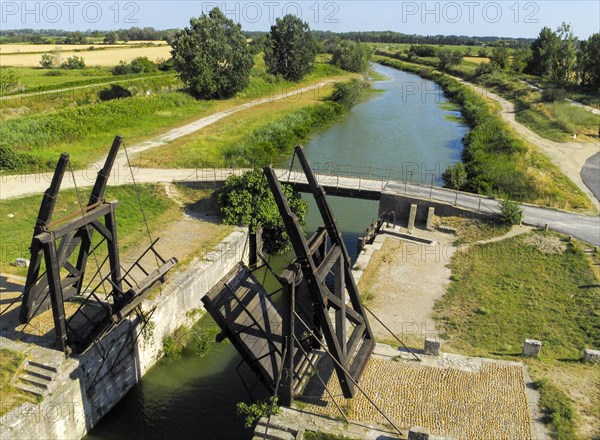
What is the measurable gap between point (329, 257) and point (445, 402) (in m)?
4.39

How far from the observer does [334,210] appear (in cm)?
2848

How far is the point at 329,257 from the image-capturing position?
11992mm

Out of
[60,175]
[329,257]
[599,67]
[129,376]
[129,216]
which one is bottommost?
[129,376]

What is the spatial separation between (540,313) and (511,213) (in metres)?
6.88

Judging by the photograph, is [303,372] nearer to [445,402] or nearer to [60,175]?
[445,402]

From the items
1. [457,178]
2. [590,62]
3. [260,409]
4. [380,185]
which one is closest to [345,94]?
[590,62]

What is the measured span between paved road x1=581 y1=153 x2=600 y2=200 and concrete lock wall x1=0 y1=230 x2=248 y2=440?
23584 mm

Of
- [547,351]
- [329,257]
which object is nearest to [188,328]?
[329,257]

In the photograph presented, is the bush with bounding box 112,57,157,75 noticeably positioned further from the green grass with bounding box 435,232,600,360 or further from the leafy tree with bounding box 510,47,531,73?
the leafy tree with bounding box 510,47,531,73

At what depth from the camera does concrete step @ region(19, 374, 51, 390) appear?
1227 cm

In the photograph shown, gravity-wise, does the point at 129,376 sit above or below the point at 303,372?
below

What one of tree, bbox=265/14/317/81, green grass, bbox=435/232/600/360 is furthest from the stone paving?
tree, bbox=265/14/317/81

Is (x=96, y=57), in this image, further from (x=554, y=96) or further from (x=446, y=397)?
(x=446, y=397)

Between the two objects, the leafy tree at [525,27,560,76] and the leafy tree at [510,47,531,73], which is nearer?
the leafy tree at [525,27,560,76]
